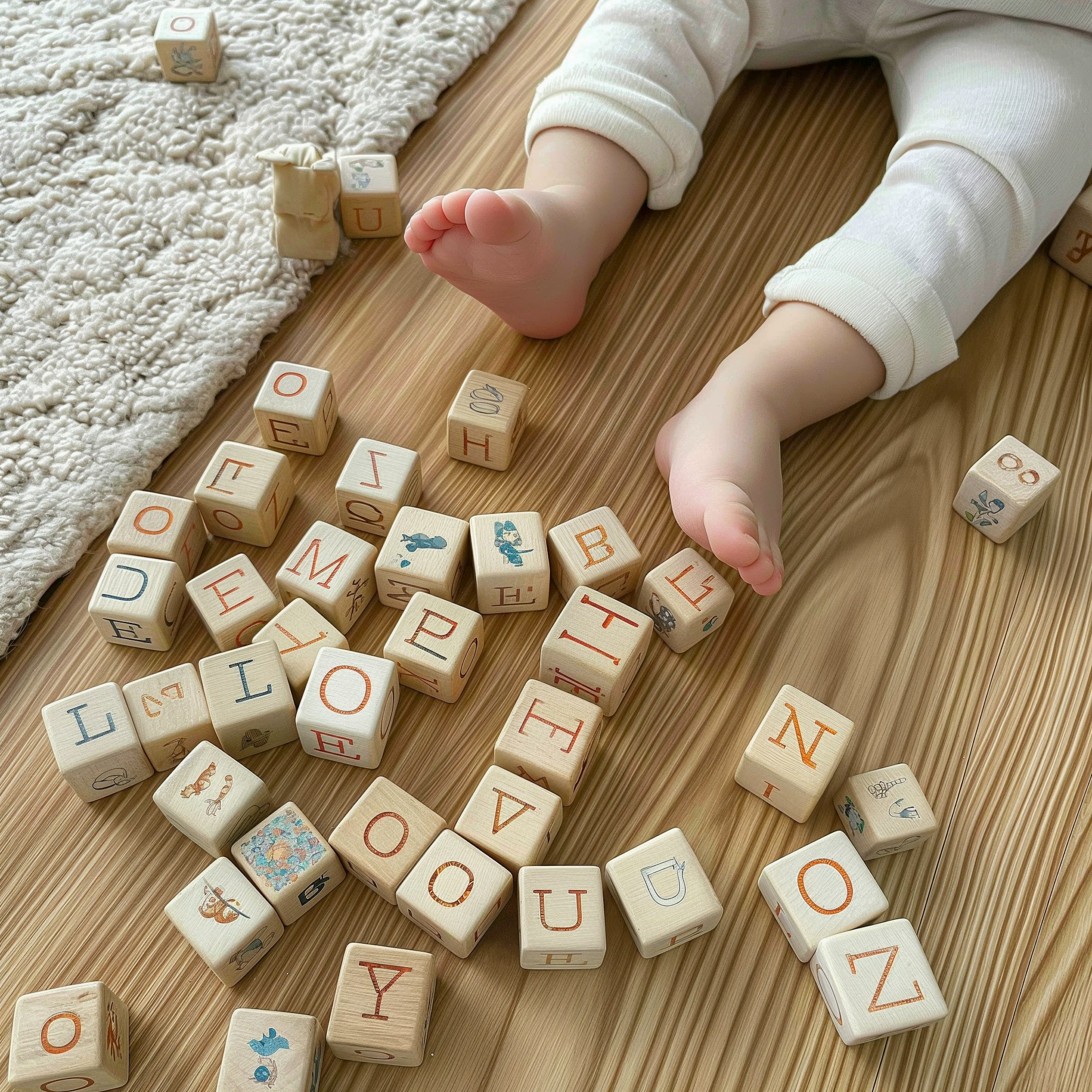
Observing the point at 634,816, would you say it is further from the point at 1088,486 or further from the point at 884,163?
the point at 884,163

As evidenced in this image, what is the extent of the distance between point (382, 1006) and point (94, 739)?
28 cm

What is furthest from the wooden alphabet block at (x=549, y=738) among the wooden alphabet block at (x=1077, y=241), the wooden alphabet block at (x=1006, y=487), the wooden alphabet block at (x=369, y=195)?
Result: the wooden alphabet block at (x=1077, y=241)

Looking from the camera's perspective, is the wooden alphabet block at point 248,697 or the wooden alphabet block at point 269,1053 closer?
the wooden alphabet block at point 269,1053

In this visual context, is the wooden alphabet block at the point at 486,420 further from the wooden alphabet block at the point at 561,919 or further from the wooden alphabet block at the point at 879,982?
the wooden alphabet block at the point at 879,982

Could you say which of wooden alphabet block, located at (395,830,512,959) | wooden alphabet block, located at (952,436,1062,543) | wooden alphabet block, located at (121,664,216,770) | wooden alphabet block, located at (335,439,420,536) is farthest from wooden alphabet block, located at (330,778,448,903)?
wooden alphabet block, located at (952,436,1062,543)

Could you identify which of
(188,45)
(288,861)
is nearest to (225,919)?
(288,861)

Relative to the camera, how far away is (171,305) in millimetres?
957

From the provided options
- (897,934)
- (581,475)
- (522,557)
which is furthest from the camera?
(581,475)

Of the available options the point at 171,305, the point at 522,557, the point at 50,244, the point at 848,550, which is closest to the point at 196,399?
the point at 171,305

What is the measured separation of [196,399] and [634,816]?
0.54 meters

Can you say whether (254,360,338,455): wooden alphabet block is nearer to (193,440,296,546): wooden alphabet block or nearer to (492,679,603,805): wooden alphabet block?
(193,440,296,546): wooden alphabet block

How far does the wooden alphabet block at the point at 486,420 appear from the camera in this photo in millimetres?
857

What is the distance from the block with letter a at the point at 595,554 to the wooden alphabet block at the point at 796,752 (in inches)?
6.3

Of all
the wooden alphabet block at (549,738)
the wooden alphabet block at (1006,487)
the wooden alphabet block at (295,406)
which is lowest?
the wooden alphabet block at (549,738)
